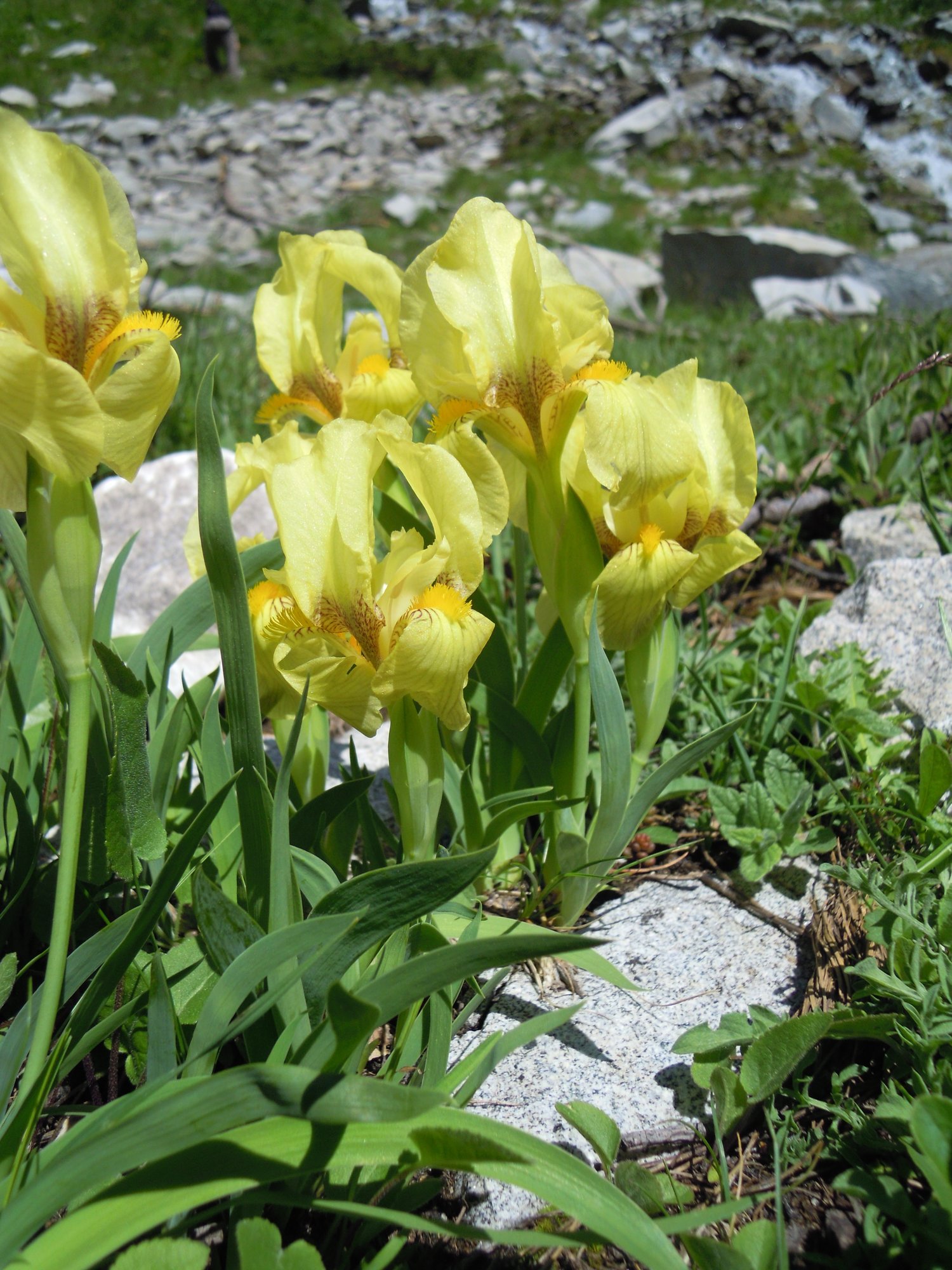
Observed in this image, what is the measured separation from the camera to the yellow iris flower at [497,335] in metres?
1.14

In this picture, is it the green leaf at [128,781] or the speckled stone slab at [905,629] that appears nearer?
the green leaf at [128,781]

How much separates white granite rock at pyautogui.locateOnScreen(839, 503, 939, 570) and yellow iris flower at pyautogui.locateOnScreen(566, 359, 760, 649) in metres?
1.17

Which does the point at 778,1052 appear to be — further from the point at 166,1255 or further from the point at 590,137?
the point at 590,137

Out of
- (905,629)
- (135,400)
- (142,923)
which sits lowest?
(905,629)

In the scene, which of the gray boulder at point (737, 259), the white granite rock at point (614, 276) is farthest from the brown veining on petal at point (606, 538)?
the gray boulder at point (737, 259)

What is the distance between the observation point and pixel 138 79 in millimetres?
18531

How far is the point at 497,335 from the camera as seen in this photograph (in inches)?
45.7

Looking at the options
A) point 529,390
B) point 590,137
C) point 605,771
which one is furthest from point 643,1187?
point 590,137

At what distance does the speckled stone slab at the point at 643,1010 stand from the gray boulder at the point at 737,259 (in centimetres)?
877

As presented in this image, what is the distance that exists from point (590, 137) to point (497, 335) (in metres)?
18.7

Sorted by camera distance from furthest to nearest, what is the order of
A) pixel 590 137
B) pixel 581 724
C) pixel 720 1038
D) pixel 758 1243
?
1. pixel 590 137
2. pixel 581 724
3. pixel 720 1038
4. pixel 758 1243

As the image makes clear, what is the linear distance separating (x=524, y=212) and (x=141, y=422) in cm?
1453

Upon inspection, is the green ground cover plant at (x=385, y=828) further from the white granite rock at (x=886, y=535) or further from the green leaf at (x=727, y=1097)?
the white granite rock at (x=886, y=535)

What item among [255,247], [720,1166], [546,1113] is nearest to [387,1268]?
[546,1113]
